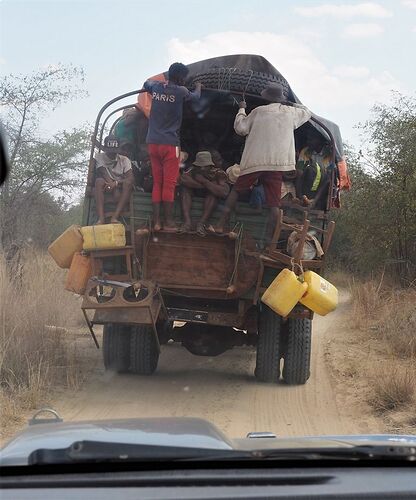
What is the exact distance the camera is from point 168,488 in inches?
80.6

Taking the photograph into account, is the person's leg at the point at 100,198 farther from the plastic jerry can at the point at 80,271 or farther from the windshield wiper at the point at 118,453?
the windshield wiper at the point at 118,453

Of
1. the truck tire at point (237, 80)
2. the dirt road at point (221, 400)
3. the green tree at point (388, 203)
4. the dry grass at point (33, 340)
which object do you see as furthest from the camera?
the green tree at point (388, 203)

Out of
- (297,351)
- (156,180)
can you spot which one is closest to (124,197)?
(156,180)

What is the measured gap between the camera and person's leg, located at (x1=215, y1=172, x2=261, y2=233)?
7.28 meters

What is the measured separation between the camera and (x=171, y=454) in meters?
2.25

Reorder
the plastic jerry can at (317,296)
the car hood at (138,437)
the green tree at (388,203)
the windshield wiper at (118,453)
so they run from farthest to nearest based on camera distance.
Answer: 1. the green tree at (388,203)
2. the plastic jerry can at (317,296)
3. the car hood at (138,437)
4. the windshield wiper at (118,453)

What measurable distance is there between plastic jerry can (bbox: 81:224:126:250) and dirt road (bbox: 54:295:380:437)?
151cm

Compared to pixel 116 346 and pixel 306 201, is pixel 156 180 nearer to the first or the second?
pixel 306 201

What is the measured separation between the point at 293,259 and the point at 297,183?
1275 millimetres

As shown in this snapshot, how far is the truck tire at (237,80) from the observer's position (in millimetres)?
8312

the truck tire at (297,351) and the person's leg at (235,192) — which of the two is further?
the truck tire at (297,351)

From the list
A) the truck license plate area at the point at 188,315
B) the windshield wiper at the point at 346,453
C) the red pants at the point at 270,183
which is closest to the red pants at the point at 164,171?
the red pants at the point at 270,183

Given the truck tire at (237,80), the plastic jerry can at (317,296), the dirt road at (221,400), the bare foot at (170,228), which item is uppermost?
the truck tire at (237,80)

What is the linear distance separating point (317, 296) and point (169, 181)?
1853 millimetres
